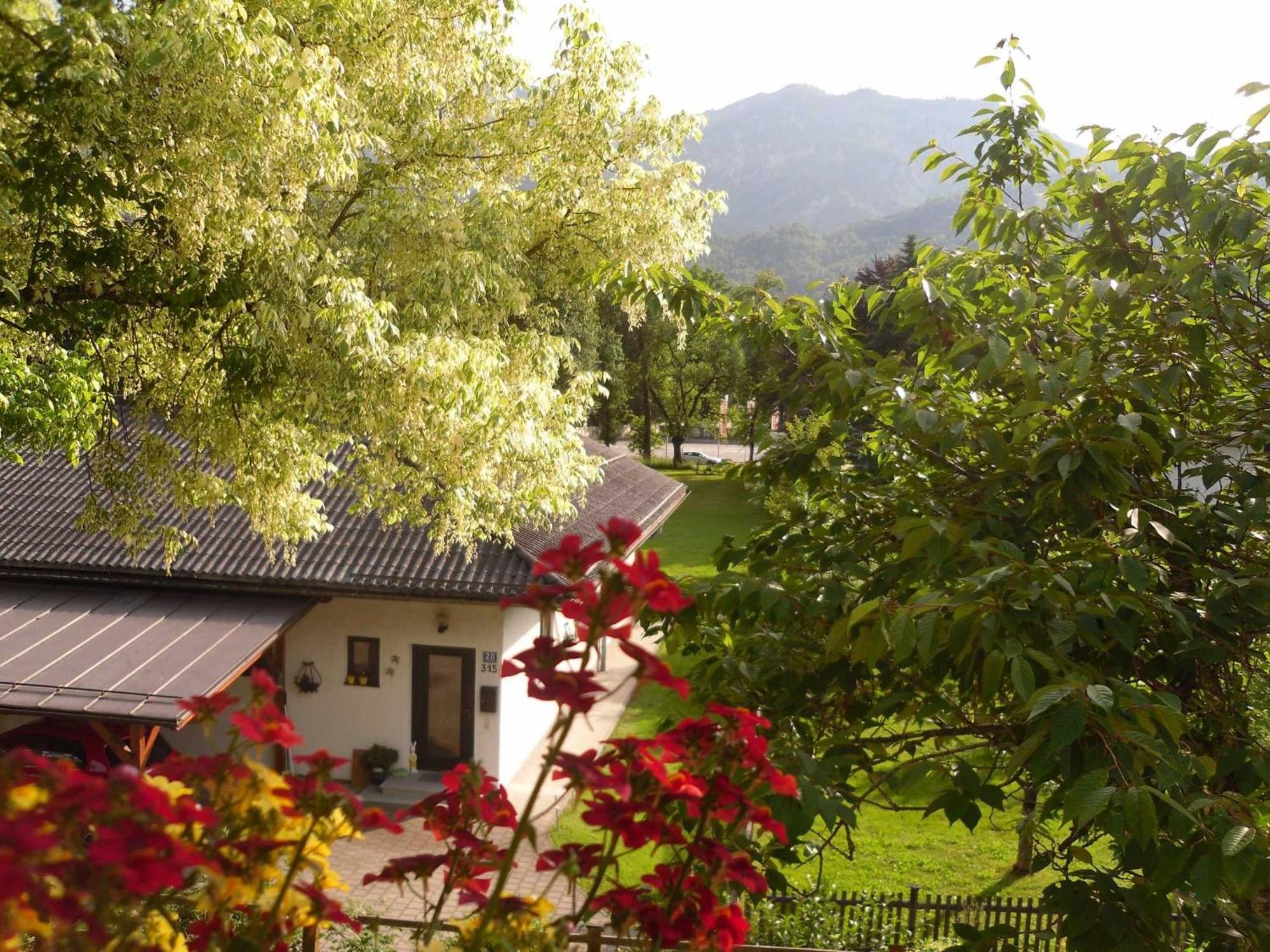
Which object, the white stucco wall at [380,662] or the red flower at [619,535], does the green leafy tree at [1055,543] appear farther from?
the white stucco wall at [380,662]

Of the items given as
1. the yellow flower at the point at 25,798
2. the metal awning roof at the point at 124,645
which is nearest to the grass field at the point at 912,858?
the metal awning roof at the point at 124,645

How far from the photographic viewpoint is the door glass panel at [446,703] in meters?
13.6

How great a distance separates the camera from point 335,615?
1368 cm

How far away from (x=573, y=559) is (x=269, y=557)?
11487mm

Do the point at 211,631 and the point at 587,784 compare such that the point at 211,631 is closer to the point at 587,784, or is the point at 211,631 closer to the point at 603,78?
the point at 603,78

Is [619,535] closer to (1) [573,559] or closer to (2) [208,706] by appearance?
(1) [573,559]

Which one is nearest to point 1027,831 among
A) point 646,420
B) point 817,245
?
point 646,420

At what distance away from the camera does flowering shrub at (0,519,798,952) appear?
50.7 inches

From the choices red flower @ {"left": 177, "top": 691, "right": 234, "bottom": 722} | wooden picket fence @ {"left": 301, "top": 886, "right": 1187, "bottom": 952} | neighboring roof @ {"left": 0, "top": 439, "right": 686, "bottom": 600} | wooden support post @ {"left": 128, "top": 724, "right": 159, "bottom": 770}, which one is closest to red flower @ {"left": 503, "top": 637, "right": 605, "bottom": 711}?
red flower @ {"left": 177, "top": 691, "right": 234, "bottom": 722}

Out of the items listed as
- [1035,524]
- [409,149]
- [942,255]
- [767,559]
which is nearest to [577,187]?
[409,149]

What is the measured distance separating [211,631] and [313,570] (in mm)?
1520

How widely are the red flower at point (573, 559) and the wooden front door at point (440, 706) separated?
12235 mm

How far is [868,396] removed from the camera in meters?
3.88

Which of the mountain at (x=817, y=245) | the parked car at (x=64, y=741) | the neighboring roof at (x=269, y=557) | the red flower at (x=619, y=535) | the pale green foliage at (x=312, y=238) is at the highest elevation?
the mountain at (x=817, y=245)
